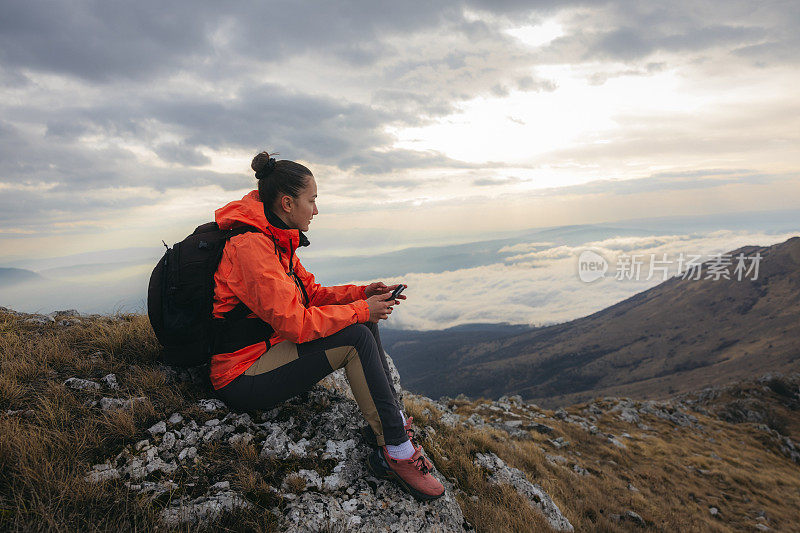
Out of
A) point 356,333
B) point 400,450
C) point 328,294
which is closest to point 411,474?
point 400,450

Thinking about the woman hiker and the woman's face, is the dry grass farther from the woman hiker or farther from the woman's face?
the woman's face

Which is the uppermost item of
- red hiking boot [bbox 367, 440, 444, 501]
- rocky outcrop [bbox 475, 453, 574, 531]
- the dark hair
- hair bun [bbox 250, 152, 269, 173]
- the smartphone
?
hair bun [bbox 250, 152, 269, 173]

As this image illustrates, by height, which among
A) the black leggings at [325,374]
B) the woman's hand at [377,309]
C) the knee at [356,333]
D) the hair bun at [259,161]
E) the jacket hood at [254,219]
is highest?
the hair bun at [259,161]

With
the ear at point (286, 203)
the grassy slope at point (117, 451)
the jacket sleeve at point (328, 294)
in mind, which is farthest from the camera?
the jacket sleeve at point (328, 294)

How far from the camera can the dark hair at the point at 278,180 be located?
13.7 feet

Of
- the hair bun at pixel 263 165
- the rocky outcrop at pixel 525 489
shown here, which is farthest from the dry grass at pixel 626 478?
the hair bun at pixel 263 165

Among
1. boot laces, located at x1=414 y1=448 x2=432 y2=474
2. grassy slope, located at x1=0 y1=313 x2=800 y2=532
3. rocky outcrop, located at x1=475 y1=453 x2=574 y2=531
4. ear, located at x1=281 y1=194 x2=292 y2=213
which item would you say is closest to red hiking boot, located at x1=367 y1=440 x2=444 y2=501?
boot laces, located at x1=414 y1=448 x2=432 y2=474

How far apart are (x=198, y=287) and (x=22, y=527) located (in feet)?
7.49

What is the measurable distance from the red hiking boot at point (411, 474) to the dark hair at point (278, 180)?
3460 millimetres

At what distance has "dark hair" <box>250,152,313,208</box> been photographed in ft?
13.7

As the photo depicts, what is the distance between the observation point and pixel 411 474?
4.36 meters

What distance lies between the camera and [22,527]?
2672mm

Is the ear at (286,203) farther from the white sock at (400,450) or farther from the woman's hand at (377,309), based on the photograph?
the white sock at (400,450)

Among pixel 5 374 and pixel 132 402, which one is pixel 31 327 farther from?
pixel 132 402
